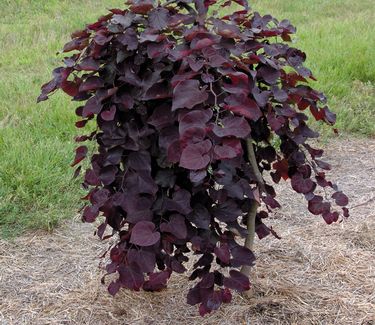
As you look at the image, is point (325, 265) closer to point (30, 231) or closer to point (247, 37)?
point (247, 37)

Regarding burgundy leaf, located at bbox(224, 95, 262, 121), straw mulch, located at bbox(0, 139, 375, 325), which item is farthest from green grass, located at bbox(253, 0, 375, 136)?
burgundy leaf, located at bbox(224, 95, 262, 121)

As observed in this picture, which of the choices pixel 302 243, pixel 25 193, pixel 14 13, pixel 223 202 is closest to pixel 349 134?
pixel 302 243

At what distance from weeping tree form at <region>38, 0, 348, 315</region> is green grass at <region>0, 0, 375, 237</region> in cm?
138

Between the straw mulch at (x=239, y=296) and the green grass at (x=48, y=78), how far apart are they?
32cm

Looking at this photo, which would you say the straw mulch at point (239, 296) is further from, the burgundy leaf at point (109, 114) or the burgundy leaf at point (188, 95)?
the burgundy leaf at point (188, 95)

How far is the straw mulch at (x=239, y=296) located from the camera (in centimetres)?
264

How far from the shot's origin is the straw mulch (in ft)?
8.67

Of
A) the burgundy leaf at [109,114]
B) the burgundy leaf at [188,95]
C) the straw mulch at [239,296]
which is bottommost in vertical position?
the straw mulch at [239,296]

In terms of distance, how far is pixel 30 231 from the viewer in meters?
3.49

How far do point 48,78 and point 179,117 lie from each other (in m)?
4.38

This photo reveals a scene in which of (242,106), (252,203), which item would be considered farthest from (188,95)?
(252,203)

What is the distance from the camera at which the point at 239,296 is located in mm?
2736

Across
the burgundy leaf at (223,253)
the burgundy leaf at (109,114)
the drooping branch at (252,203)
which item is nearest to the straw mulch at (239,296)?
the drooping branch at (252,203)

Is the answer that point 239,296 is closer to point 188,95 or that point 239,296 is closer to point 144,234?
point 144,234
